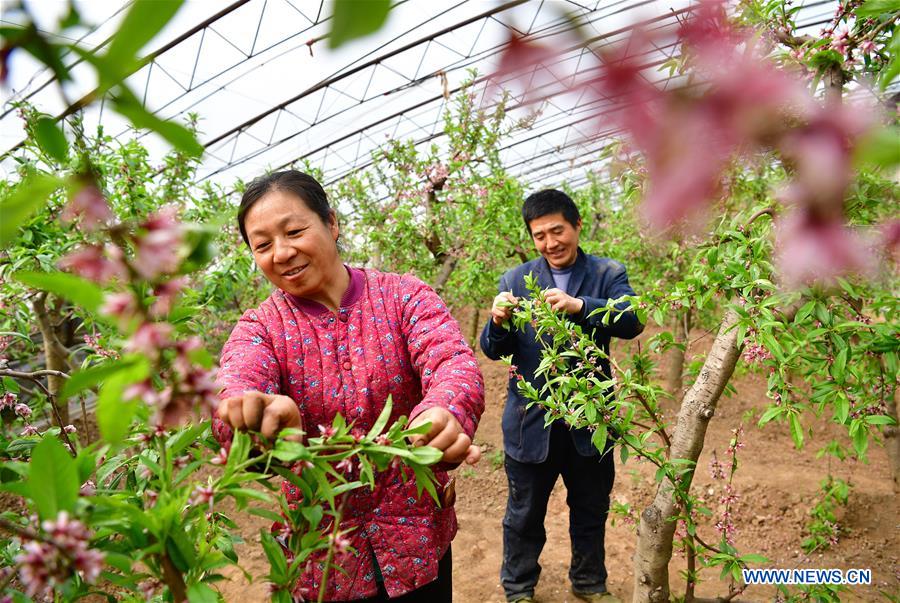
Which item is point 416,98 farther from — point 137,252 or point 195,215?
point 137,252

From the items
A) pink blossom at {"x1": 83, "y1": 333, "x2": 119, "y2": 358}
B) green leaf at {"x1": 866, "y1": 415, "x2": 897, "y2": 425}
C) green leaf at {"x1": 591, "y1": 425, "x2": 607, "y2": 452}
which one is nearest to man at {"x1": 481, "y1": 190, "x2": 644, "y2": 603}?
green leaf at {"x1": 591, "y1": 425, "x2": 607, "y2": 452}

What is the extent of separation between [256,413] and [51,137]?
Answer: 1.74ft

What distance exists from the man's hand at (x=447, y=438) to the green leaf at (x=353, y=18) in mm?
711

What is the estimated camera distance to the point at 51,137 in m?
0.42

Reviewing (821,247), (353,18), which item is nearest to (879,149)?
(821,247)

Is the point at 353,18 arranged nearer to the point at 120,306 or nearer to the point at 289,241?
the point at 120,306

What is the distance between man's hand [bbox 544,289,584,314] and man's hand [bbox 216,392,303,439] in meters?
1.35

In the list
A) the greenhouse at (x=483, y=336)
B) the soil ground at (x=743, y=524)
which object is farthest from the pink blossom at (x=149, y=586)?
the soil ground at (x=743, y=524)

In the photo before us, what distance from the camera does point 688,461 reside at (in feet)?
5.86

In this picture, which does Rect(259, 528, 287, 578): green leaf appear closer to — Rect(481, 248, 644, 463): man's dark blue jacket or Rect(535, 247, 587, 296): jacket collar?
Rect(481, 248, 644, 463): man's dark blue jacket

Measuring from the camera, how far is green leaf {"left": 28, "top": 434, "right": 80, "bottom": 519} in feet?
1.78

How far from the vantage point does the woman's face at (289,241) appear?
1.43 metres

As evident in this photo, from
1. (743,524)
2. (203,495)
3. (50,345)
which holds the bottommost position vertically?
(743,524)

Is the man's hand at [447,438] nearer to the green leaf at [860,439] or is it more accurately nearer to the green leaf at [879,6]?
the green leaf at [879,6]
